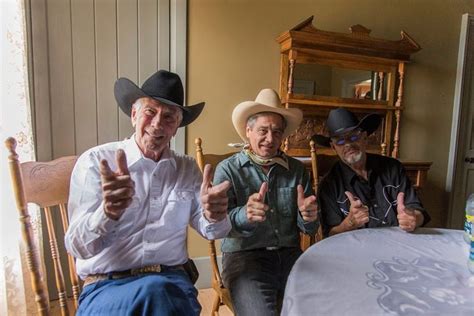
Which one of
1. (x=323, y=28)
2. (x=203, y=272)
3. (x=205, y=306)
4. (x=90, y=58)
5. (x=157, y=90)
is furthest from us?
(x=323, y=28)

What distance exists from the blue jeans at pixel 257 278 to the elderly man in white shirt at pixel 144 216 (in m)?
0.17

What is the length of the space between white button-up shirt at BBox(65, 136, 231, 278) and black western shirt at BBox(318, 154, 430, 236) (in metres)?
0.62

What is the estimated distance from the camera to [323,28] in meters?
2.29

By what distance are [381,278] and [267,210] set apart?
1.66ft

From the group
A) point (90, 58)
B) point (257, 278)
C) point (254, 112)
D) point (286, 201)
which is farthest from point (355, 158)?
point (90, 58)

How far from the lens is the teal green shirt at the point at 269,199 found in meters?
1.30

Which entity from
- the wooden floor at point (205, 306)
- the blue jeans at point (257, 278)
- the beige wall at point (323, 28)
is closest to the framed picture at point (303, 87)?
the beige wall at point (323, 28)

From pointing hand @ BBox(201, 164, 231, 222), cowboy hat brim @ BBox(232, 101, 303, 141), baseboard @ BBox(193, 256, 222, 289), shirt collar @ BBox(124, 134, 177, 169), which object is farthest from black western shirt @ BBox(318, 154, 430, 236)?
baseboard @ BBox(193, 256, 222, 289)

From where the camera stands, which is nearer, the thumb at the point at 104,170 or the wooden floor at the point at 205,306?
the thumb at the point at 104,170

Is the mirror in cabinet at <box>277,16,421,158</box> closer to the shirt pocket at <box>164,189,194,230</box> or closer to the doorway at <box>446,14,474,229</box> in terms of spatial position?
the doorway at <box>446,14,474,229</box>

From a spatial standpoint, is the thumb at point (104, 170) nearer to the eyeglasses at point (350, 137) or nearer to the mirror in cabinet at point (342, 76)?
the eyeglasses at point (350, 137)

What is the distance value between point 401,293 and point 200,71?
172cm

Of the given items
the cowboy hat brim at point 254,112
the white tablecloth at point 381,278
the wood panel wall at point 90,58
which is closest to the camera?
the white tablecloth at point 381,278

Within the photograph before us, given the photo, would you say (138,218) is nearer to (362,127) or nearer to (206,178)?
(206,178)
